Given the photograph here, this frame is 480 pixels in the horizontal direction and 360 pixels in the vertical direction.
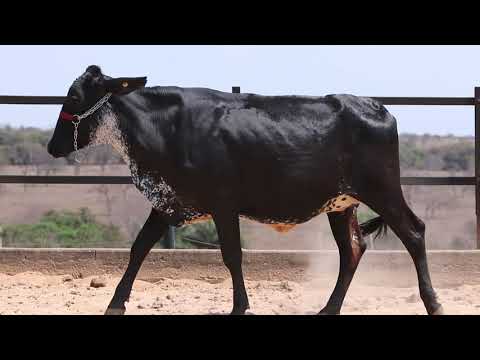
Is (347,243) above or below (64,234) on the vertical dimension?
above

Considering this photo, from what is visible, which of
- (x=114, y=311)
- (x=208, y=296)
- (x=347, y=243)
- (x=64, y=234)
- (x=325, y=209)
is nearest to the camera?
(x=114, y=311)

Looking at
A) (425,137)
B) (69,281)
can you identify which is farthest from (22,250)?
(425,137)

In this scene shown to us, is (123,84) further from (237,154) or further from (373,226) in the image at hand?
(373,226)

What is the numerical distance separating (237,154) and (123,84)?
1086mm

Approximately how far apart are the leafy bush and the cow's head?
635 inches

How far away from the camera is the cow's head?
294 inches

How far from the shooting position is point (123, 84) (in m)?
7.44

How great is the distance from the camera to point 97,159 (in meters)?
44.3

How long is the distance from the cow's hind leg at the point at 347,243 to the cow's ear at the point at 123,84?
201 cm

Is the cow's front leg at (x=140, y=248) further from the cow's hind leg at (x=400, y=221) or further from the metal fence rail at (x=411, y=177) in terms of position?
the metal fence rail at (x=411, y=177)

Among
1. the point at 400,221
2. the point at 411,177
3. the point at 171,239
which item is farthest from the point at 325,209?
the point at 171,239

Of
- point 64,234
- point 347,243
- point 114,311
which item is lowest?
point 64,234

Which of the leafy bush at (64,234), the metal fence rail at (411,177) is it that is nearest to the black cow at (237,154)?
the metal fence rail at (411,177)

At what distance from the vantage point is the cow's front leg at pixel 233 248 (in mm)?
7121
